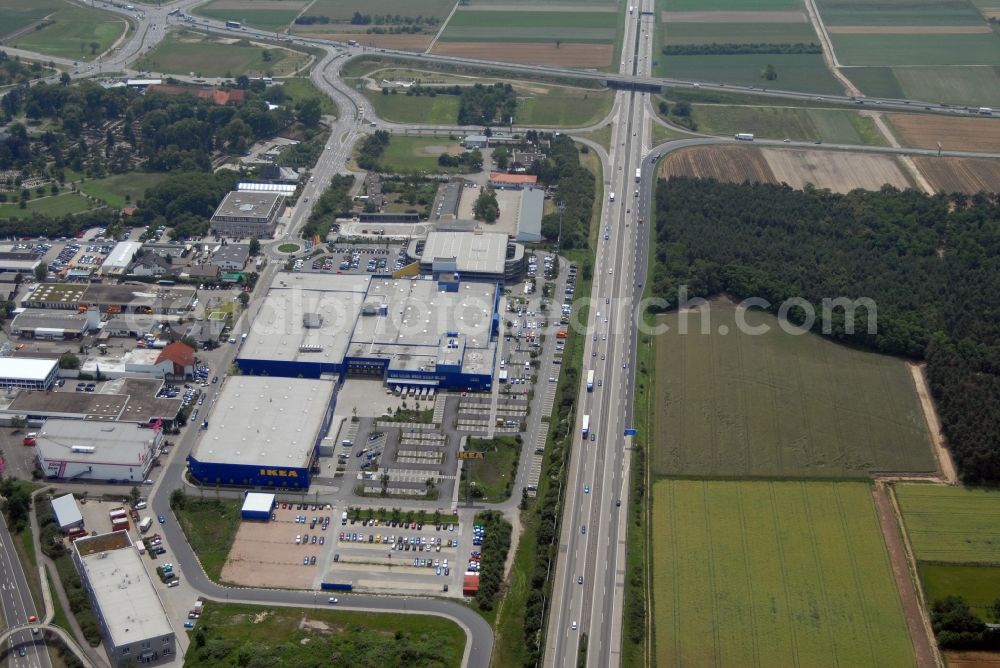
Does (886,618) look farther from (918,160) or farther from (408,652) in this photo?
(918,160)

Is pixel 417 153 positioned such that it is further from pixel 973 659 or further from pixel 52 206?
pixel 973 659

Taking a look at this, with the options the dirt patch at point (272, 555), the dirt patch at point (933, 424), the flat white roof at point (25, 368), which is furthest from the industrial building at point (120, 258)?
the dirt patch at point (933, 424)

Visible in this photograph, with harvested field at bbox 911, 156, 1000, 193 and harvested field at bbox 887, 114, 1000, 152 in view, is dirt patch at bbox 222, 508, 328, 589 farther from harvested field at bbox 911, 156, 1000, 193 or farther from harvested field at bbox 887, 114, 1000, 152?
harvested field at bbox 887, 114, 1000, 152

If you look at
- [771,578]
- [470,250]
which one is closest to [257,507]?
[771,578]

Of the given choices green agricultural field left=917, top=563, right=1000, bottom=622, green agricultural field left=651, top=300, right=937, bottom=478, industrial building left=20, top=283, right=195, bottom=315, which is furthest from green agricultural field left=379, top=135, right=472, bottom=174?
green agricultural field left=917, top=563, right=1000, bottom=622

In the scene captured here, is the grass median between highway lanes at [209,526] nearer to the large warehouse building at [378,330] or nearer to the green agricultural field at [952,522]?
the large warehouse building at [378,330]

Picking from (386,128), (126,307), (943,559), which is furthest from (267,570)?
(386,128)
